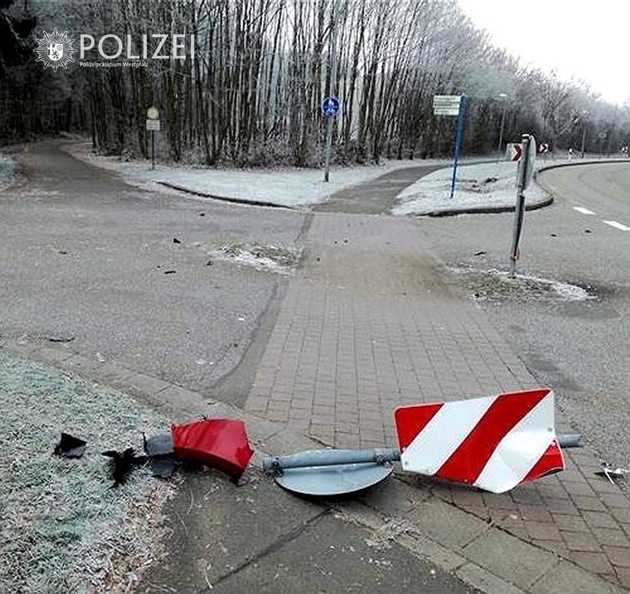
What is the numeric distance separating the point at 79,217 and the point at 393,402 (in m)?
9.99

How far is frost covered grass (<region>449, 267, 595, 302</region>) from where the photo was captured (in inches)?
309

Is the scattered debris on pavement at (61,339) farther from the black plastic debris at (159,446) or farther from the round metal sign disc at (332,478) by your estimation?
the round metal sign disc at (332,478)

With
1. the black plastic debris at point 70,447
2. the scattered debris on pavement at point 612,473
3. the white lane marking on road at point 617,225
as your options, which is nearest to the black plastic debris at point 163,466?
the black plastic debris at point 70,447

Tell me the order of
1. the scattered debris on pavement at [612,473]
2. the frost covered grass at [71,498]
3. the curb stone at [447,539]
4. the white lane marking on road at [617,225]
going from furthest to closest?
the white lane marking on road at [617,225] < the scattered debris on pavement at [612,473] < the curb stone at [447,539] < the frost covered grass at [71,498]

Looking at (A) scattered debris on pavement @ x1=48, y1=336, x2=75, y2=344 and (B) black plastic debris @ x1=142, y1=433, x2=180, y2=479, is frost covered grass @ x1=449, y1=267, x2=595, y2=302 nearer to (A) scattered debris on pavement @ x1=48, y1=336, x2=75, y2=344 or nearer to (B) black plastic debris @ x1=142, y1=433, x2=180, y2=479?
(A) scattered debris on pavement @ x1=48, y1=336, x2=75, y2=344

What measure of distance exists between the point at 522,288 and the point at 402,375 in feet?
12.0

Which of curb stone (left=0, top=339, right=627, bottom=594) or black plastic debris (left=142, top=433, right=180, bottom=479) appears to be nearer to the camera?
curb stone (left=0, top=339, right=627, bottom=594)

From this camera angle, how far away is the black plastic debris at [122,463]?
119 inches

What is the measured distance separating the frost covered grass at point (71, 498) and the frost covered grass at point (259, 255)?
5.05 meters

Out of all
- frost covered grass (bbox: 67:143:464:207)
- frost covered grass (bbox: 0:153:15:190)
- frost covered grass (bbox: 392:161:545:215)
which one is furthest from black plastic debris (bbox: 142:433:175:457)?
frost covered grass (bbox: 0:153:15:190)

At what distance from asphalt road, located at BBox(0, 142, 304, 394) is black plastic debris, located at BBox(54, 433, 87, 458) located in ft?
4.28

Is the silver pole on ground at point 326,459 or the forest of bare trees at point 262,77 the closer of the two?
the silver pole on ground at point 326,459

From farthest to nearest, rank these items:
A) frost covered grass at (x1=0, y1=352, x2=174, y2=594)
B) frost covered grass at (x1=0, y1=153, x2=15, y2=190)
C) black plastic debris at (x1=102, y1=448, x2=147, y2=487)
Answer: frost covered grass at (x1=0, y1=153, x2=15, y2=190), black plastic debris at (x1=102, y1=448, x2=147, y2=487), frost covered grass at (x1=0, y1=352, x2=174, y2=594)

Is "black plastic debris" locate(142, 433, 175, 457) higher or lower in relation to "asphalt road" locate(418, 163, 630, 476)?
higher
